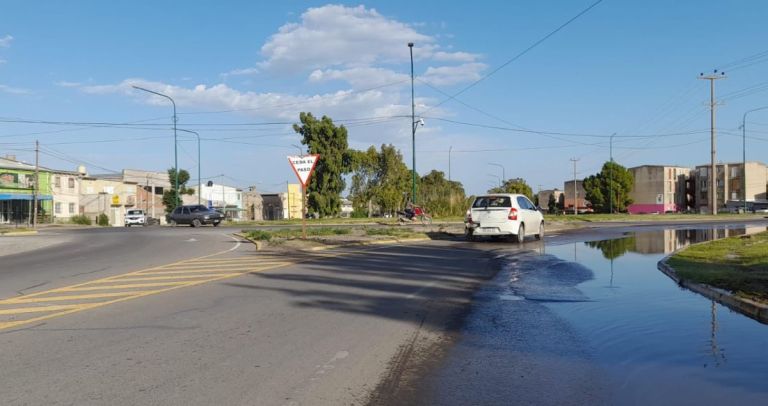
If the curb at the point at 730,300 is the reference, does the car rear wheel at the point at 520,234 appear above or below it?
above

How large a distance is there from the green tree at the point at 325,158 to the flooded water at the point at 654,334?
4721 centimetres

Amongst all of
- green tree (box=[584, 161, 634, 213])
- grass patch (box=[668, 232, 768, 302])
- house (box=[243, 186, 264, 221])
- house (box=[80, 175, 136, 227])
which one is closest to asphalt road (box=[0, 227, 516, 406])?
grass patch (box=[668, 232, 768, 302])

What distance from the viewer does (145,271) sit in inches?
554

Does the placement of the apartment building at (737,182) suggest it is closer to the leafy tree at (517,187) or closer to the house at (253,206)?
the leafy tree at (517,187)

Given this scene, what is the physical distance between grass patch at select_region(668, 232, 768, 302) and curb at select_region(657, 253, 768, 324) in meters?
0.13

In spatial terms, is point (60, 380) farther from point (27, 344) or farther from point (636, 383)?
point (636, 383)

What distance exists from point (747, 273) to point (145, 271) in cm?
1268

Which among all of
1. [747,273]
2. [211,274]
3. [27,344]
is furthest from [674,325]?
[211,274]

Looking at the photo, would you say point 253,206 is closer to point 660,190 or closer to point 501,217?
point 660,190

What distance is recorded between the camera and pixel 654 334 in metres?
7.37

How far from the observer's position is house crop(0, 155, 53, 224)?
57.6m

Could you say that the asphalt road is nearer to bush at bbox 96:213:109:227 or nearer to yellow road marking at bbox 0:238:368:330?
yellow road marking at bbox 0:238:368:330

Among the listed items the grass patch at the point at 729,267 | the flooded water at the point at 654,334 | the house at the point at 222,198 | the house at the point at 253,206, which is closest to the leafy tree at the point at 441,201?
the grass patch at the point at 729,267

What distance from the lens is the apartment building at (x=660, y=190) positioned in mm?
109750
